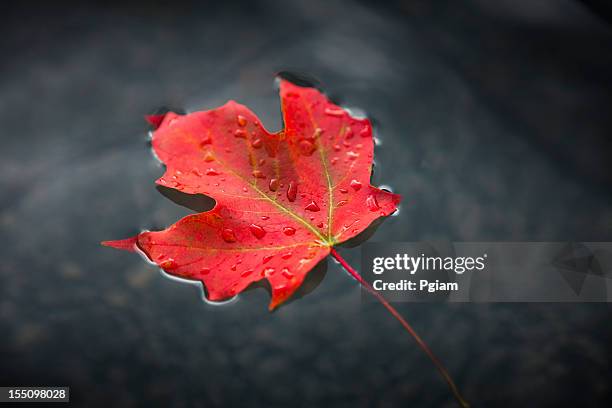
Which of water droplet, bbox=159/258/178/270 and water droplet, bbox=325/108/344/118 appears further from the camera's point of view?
water droplet, bbox=325/108/344/118

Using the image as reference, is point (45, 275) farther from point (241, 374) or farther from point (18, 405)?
point (241, 374)

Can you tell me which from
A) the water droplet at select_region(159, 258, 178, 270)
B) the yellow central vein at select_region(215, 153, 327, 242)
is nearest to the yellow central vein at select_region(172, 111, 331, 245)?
the yellow central vein at select_region(215, 153, 327, 242)

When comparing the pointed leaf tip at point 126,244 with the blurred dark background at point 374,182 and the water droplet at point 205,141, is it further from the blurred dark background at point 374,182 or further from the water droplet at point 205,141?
the water droplet at point 205,141

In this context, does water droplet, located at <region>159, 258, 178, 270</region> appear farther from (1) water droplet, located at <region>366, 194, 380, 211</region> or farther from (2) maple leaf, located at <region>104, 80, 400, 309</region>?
(1) water droplet, located at <region>366, 194, 380, 211</region>

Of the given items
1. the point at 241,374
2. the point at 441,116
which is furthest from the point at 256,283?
the point at 441,116

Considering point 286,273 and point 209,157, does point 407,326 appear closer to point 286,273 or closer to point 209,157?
point 286,273

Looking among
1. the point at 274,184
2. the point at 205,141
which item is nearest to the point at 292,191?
the point at 274,184

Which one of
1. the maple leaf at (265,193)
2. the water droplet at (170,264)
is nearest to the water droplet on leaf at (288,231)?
the maple leaf at (265,193)

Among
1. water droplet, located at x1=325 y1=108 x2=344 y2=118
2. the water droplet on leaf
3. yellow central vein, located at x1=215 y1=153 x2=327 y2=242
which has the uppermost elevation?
water droplet, located at x1=325 y1=108 x2=344 y2=118
